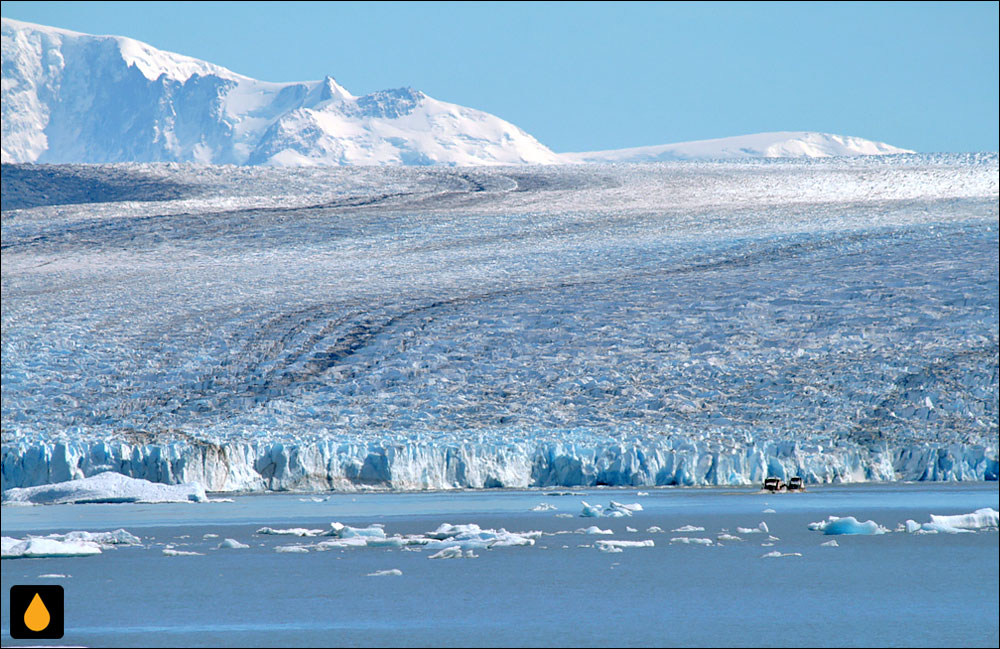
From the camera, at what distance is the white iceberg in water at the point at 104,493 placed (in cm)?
1222

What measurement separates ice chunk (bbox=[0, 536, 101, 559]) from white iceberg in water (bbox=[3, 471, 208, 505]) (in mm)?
4329

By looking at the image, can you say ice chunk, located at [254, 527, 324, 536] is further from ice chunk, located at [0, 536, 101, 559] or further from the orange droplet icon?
the orange droplet icon

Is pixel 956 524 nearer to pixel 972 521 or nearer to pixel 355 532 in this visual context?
pixel 972 521

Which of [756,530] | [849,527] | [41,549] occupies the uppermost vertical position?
[41,549]

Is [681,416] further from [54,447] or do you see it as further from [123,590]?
[123,590]

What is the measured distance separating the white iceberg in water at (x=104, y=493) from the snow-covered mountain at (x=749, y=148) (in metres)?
107

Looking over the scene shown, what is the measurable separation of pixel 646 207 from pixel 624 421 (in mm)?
13052

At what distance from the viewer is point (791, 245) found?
21.5m

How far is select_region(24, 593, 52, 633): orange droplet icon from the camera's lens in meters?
3.82

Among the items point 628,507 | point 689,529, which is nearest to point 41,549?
point 689,529

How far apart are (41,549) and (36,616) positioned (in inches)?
164

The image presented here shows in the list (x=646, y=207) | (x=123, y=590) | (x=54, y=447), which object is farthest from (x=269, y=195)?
(x=123, y=590)

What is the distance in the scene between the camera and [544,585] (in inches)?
276

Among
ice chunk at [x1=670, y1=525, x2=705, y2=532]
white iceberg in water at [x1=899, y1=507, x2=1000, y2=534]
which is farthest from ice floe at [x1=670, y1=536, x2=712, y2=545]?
white iceberg in water at [x1=899, y1=507, x2=1000, y2=534]
